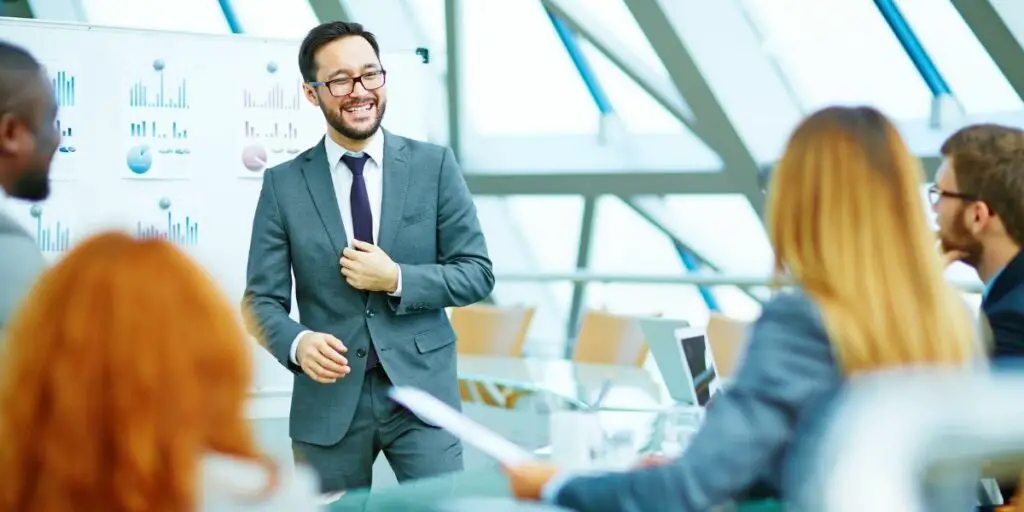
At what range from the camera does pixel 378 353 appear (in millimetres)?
3123

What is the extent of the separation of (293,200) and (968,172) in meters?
1.67

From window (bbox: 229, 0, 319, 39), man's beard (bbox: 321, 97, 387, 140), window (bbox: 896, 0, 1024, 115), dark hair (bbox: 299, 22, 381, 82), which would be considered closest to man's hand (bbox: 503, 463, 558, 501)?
man's beard (bbox: 321, 97, 387, 140)

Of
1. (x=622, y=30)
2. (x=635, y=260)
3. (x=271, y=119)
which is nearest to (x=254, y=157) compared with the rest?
(x=271, y=119)

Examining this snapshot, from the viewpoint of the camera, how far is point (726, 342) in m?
5.18

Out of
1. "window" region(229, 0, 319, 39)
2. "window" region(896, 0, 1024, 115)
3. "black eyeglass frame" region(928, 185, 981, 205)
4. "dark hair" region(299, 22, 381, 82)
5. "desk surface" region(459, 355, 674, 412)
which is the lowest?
"desk surface" region(459, 355, 674, 412)

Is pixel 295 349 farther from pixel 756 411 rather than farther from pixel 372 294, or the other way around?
pixel 756 411

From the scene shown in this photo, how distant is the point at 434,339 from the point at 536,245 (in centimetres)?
875

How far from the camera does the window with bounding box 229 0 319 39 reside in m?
10.5

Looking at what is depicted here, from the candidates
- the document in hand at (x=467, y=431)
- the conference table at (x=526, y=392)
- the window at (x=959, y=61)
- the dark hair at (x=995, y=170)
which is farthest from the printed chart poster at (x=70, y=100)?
the window at (x=959, y=61)

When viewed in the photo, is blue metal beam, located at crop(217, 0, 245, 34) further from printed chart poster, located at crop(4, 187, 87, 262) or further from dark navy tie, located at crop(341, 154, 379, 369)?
dark navy tie, located at crop(341, 154, 379, 369)

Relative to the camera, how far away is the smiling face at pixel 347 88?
3.20 metres

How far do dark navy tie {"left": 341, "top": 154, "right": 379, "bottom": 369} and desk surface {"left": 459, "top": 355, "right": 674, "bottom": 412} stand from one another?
3.36 feet

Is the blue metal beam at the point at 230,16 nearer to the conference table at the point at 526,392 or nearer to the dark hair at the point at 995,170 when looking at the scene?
the conference table at the point at 526,392

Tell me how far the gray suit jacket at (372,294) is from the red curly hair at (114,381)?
1818 mm
